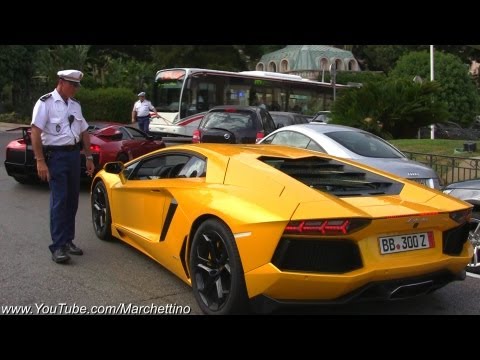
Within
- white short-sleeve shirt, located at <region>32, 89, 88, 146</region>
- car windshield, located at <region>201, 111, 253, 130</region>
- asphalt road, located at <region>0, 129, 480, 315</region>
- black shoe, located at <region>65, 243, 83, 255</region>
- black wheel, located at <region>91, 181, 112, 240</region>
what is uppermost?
white short-sleeve shirt, located at <region>32, 89, 88, 146</region>

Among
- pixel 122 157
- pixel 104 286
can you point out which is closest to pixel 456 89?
pixel 122 157

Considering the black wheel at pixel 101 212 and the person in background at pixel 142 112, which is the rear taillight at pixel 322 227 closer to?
the black wheel at pixel 101 212

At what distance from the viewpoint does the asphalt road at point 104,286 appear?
14.3 ft

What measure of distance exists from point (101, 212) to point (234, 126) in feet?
21.3

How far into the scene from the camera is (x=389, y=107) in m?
14.9

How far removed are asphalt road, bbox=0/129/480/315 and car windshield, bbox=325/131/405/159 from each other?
10.6 feet

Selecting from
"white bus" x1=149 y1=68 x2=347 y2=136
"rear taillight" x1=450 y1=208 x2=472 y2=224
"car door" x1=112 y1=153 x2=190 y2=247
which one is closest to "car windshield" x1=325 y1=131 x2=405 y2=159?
"car door" x1=112 y1=153 x2=190 y2=247

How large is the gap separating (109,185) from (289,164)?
92.4 inches

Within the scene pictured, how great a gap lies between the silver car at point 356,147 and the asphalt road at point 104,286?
264cm

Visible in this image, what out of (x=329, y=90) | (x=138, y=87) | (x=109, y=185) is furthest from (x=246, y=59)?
(x=109, y=185)

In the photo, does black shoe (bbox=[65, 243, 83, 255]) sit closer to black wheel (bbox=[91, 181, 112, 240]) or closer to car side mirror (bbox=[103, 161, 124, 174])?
black wheel (bbox=[91, 181, 112, 240])

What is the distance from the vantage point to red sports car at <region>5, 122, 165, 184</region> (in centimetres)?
973

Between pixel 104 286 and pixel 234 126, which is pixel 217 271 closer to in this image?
pixel 104 286

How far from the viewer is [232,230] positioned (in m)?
3.81
